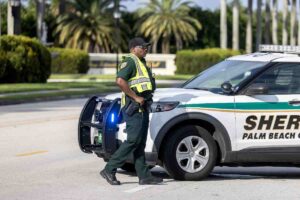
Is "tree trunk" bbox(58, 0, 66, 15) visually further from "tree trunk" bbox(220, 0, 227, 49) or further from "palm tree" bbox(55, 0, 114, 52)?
"tree trunk" bbox(220, 0, 227, 49)

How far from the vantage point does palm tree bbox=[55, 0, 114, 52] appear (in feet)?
253

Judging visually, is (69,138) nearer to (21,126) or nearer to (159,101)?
(21,126)

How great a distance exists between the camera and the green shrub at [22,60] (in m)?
41.1

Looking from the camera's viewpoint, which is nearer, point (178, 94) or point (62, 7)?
point (178, 94)

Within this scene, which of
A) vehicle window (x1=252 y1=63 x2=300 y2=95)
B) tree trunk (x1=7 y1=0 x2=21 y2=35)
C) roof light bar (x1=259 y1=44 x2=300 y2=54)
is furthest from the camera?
tree trunk (x1=7 y1=0 x2=21 y2=35)

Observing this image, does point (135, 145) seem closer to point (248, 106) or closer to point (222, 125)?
point (222, 125)

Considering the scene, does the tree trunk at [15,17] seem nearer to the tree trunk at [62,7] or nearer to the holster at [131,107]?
the tree trunk at [62,7]

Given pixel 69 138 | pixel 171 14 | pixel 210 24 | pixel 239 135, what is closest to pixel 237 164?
pixel 239 135

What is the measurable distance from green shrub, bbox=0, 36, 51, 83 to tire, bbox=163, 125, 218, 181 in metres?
31.0

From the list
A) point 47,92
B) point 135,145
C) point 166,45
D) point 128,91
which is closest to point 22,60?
point 47,92

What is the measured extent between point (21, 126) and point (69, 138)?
9.26 ft

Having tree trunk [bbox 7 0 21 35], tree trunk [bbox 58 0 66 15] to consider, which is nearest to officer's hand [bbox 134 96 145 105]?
tree trunk [bbox 7 0 21 35]

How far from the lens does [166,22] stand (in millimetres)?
84250

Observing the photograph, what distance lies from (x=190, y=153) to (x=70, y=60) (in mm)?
51351
